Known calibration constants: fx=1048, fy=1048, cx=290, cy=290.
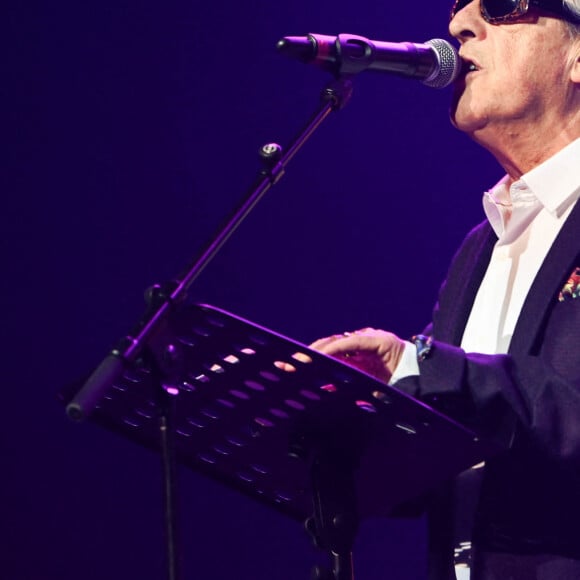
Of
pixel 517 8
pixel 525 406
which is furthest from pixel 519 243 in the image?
pixel 525 406

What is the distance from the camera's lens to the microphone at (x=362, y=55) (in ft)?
6.10

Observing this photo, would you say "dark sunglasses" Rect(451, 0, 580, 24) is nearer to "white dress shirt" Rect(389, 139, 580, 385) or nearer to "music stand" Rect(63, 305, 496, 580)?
"white dress shirt" Rect(389, 139, 580, 385)

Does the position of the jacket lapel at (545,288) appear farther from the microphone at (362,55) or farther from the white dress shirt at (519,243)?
the microphone at (362,55)

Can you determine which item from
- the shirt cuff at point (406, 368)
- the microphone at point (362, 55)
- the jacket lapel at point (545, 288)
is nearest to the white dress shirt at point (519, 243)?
the jacket lapel at point (545, 288)

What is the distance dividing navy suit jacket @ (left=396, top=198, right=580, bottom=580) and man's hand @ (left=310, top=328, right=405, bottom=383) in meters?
0.04

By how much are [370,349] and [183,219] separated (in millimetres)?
1902

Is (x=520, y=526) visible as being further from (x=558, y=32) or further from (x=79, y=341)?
(x=79, y=341)

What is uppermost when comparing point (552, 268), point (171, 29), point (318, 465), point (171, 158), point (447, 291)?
point (171, 29)

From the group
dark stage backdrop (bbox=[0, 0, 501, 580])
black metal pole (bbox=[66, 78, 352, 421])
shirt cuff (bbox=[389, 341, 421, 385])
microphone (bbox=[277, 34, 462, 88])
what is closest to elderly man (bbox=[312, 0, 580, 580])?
shirt cuff (bbox=[389, 341, 421, 385])

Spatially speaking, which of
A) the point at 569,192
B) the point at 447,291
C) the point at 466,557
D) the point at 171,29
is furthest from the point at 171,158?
the point at 466,557

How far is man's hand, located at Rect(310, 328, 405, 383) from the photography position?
1.60 metres

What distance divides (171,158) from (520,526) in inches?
76.4

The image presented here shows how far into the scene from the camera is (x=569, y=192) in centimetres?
225

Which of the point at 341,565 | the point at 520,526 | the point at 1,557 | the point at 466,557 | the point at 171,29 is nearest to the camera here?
the point at 341,565
